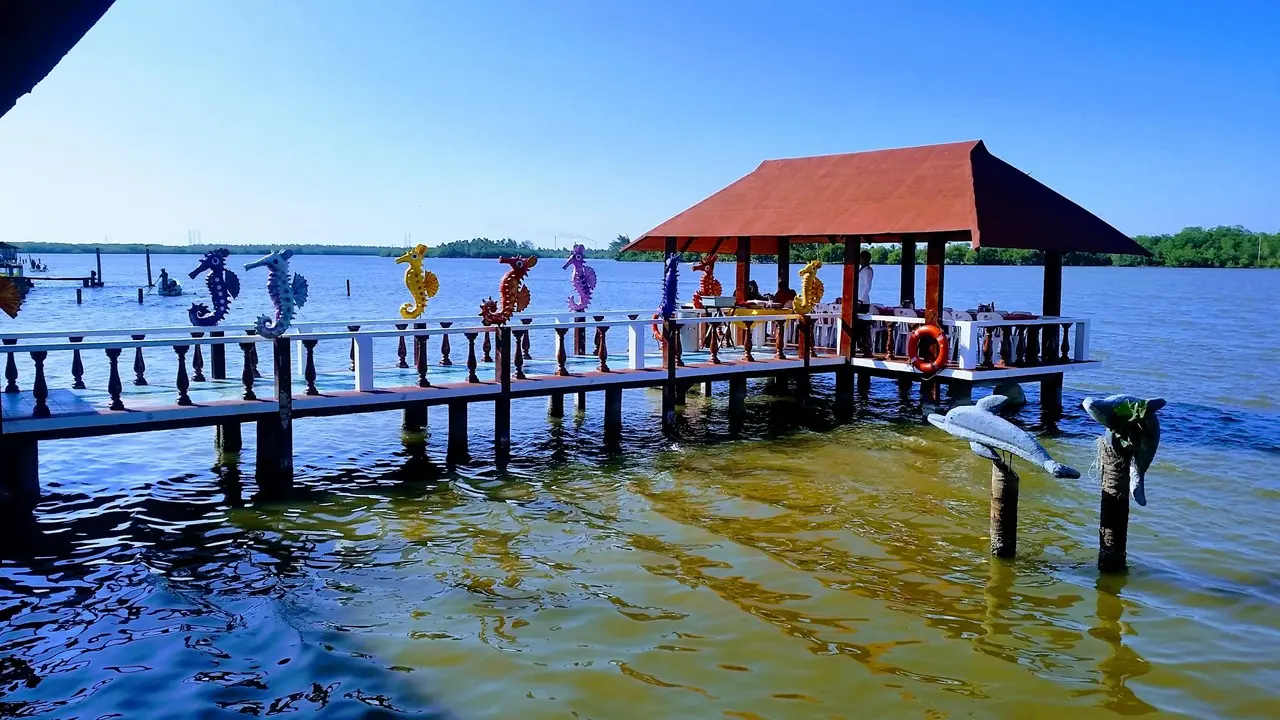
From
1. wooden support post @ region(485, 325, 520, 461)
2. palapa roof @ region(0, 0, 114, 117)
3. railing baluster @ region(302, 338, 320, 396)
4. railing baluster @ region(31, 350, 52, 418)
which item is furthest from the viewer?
wooden support post @ region(485, 325, 520, 461)

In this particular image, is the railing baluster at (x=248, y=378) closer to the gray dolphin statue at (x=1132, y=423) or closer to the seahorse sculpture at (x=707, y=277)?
the gray dolphin statue at (x=1132, y=423)

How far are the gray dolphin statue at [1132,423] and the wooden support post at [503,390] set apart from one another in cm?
799

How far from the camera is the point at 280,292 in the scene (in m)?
13.3

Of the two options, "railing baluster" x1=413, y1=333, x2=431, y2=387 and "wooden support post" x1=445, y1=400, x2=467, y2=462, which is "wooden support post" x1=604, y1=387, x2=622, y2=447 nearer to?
Answer: "wooden support post" x1=445, y1=400, x2=467, y2=462

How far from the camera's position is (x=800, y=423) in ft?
60.1

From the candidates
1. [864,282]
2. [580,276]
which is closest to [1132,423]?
[864,282]

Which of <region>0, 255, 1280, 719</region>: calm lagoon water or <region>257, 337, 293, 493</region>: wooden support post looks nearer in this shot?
<region>0, 255, 1280, 719</region>: calm lagoon water

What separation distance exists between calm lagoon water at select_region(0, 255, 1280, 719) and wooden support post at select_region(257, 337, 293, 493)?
0.44 meters

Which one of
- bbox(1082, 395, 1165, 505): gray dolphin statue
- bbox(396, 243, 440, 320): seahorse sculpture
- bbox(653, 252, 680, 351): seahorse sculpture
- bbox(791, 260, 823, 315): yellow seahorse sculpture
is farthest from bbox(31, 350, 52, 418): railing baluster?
bbox(791, 260, 823, 315): yellow seahorse sculpture

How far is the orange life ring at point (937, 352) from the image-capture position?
1662 centimetres

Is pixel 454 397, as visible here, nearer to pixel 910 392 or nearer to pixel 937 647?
pixel 937 647

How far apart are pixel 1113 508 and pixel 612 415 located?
28.5 feet

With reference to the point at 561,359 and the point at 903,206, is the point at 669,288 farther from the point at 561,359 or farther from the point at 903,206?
the point at 903,206

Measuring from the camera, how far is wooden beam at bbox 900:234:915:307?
21250 millimetres
